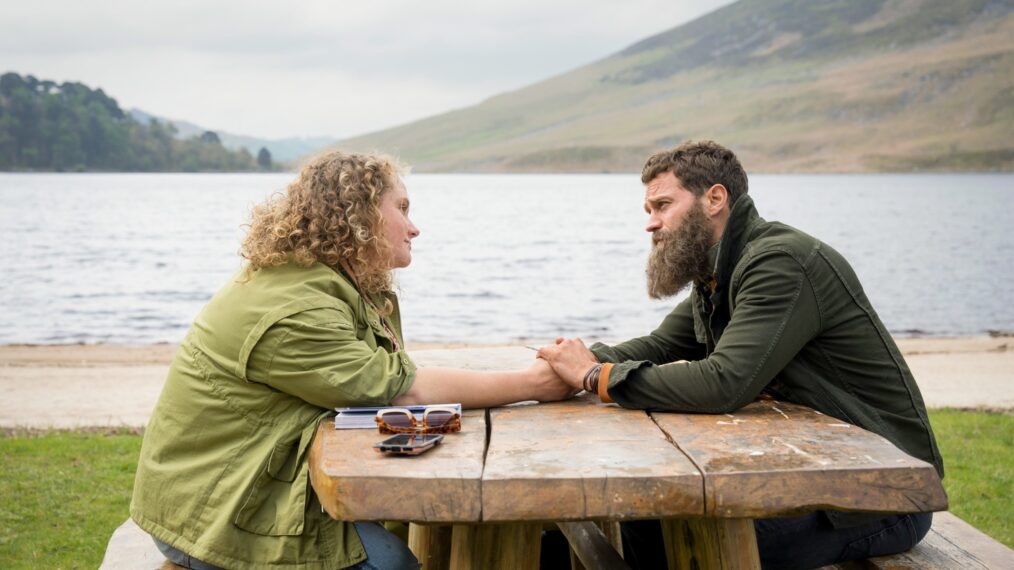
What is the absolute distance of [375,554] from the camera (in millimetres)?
3152

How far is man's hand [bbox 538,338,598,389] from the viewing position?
373cm

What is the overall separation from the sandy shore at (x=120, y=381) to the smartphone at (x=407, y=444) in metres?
4.26

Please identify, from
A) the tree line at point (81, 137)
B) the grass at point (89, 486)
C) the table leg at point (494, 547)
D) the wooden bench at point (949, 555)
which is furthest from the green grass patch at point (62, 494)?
the tree line at point (81, 137)

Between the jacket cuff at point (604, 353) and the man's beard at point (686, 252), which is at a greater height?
the man's beard at point (686, 252)

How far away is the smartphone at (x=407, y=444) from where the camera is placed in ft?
9.18

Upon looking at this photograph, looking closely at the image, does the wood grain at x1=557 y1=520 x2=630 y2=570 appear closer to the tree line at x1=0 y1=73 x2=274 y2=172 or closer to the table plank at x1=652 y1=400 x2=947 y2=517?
the table plank at x1=652 y1=400 x2=947 y2=517

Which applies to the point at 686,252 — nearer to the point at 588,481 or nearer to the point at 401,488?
the point at 588,481

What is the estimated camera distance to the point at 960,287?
3412 cm

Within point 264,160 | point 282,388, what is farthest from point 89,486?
point 264,160

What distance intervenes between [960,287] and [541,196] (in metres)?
84.8

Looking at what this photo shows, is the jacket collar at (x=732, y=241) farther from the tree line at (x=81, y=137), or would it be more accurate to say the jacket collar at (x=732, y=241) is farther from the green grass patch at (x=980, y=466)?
the tree line at (x=81, y=137)

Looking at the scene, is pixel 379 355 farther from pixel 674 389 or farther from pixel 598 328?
pixel 598 328

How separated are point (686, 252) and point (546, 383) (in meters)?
0.80

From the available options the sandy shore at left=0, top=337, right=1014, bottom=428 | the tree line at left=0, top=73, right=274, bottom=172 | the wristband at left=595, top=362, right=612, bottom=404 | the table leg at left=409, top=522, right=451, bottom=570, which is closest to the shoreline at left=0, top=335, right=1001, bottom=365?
the sandy shore at left=0, top=337, right=1014, bottom=428
